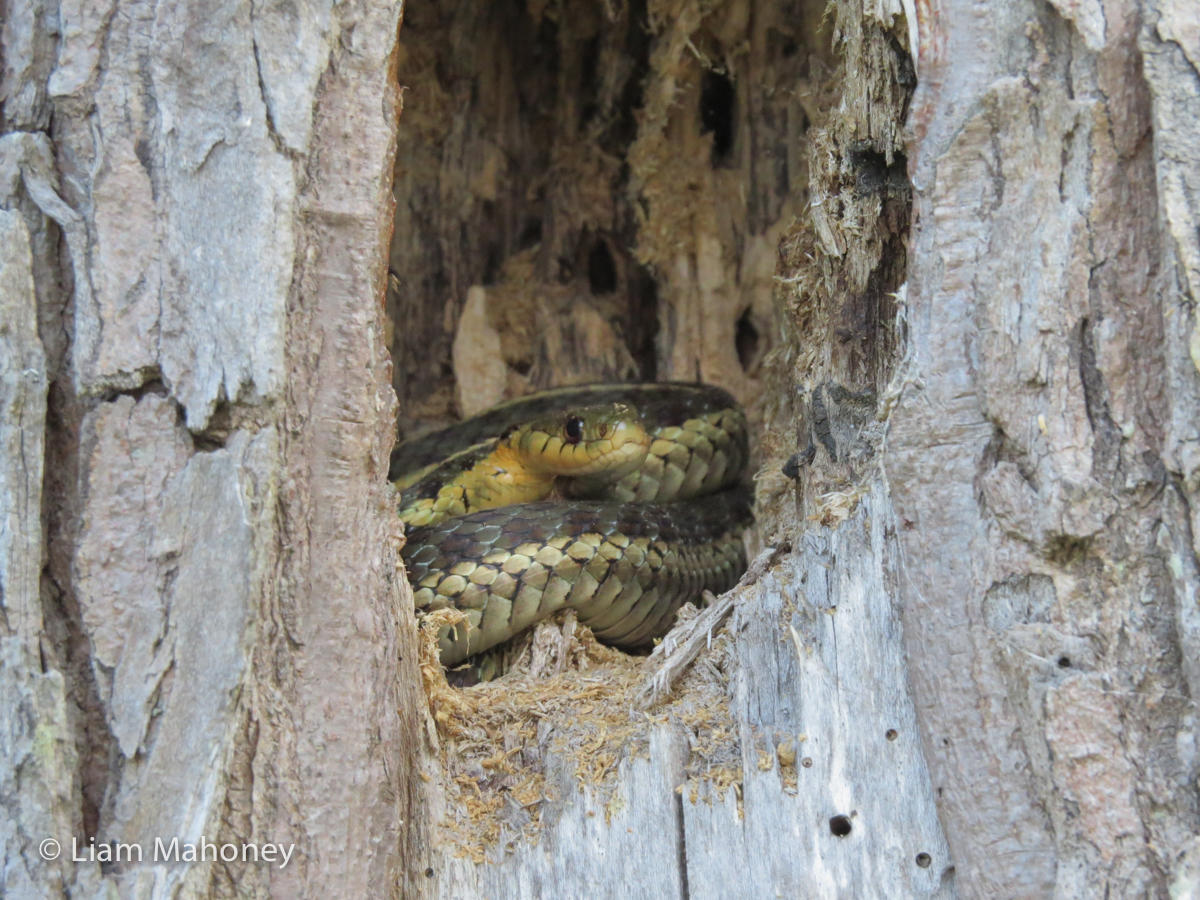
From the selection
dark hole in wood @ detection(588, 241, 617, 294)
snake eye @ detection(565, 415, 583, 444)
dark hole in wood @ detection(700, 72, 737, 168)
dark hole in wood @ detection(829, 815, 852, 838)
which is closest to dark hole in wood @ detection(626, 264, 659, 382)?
dark hole in wood @ detection(588, 241, 617, 294)

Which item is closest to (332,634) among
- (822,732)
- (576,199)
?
(822,732)

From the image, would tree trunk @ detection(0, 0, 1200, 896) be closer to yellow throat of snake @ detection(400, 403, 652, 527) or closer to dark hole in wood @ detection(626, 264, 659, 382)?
yellow throat of snake @ detection(400, 403, 652, 527)

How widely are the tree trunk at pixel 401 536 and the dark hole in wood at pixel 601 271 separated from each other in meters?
2.12

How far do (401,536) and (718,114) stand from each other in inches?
103

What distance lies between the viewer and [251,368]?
208 centimetres

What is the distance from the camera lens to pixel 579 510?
125 inches

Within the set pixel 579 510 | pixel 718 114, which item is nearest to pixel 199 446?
pixel 579 510

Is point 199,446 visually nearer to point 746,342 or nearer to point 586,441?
point 586,441

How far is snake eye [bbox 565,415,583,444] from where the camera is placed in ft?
11.4

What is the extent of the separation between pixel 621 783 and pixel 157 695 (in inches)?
36.8

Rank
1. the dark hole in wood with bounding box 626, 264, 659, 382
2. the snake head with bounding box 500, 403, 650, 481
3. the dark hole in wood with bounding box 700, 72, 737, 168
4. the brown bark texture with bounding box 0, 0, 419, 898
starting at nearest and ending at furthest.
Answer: the brown bark texture with bounding box 0, 0, 419, 898 < the snake head with bounding box 500, 403, 650, 481 < the dark hole in wood with bounding box 700, 72, 737, 168 < the dark hole in wood with bounding box 626, 264, 659, 382

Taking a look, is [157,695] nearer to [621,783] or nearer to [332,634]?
[332,634]

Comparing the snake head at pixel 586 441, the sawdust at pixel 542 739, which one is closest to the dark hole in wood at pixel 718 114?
the snake head at pixel 586 441

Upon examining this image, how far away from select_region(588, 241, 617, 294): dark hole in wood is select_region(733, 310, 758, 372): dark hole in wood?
0.59 metres
